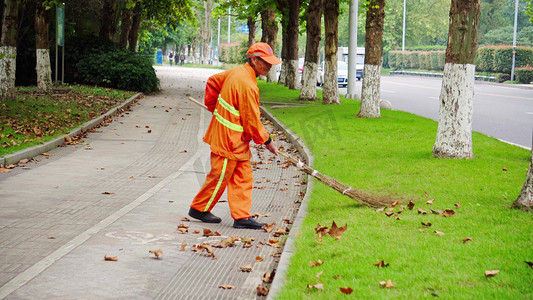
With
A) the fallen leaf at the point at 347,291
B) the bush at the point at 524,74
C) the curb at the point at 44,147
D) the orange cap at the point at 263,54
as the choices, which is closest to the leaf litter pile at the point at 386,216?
the fallen leaf at the point at 347,291

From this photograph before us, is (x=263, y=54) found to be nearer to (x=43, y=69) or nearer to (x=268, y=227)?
(x=268, y=227)

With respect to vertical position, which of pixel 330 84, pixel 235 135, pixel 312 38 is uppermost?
pixel 312 38

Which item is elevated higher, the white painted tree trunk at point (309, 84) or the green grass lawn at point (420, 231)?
the white painted tree trunk at point (309, 84)

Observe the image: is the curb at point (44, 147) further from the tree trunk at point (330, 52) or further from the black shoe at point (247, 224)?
the tree trunk at point (330, 52)

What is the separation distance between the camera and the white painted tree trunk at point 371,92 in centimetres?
1736

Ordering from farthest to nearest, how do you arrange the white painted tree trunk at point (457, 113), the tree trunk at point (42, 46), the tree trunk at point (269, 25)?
the tree trunk at point (269, 25) < the tree trunk at point (42, 46) < the white painted tree trunk at point (457, 113)

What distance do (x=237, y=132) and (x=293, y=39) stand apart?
23.4 m

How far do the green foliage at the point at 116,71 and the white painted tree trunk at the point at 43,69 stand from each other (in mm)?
4113

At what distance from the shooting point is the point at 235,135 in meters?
6.91

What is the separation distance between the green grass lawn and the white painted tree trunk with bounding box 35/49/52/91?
544 inches

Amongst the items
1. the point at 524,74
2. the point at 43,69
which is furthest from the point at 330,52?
the point at 524,74

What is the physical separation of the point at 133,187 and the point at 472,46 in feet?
18.9

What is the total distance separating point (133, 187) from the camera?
9344 mm

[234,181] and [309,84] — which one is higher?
[309,84]
